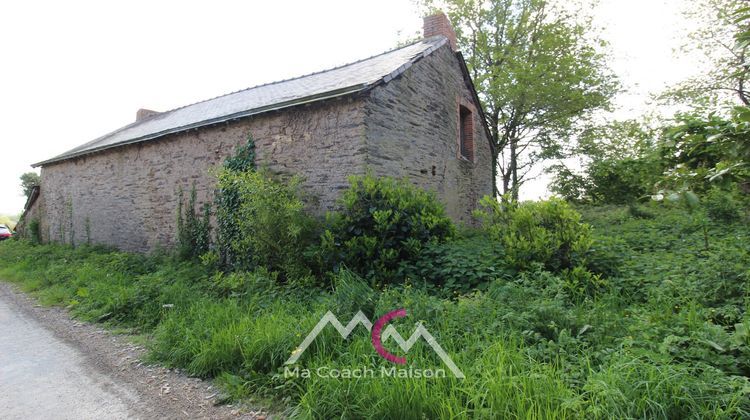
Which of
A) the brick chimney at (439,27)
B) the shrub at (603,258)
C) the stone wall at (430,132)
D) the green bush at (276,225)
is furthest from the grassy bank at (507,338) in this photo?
the brick chimney at (439,27)

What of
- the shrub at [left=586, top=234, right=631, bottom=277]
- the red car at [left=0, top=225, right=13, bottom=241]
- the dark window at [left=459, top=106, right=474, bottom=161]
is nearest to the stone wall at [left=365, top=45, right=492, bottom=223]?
the dark window at [left=459, top=106, right=474, bottom=161]

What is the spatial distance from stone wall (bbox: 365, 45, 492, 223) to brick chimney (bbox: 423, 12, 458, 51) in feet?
2.04

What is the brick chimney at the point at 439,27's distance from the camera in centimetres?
1088

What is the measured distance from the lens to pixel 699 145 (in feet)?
8.02

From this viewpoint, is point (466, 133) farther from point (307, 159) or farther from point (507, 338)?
point (507, 338)

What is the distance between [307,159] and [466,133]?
6269mm

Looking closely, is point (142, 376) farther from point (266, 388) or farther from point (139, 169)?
point (139, 169)

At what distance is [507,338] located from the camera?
321 centimetres

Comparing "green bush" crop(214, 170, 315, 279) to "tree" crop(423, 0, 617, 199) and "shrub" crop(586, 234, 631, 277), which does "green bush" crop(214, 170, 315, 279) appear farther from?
"tree" crop(423, 0, 617, 199)

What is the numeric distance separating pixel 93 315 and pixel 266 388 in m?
3.97

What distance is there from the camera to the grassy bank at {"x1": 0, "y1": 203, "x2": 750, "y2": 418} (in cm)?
226

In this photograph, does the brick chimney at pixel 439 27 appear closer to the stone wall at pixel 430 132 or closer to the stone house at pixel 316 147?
→ the stone house at pixel 316 147

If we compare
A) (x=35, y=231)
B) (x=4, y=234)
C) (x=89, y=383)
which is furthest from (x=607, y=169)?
(x=4, y=234)

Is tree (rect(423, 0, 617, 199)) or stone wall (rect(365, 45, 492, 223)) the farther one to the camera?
tree (rect(423, 0, 617, 199))
